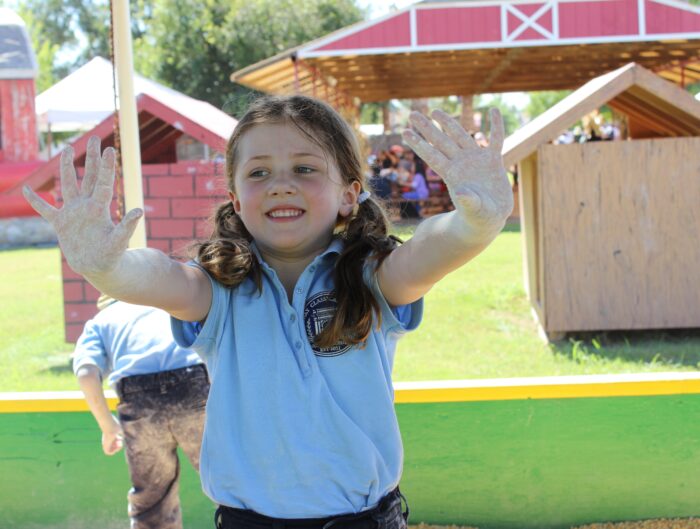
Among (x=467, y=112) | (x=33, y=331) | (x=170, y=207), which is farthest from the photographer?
(x=467, y=112)

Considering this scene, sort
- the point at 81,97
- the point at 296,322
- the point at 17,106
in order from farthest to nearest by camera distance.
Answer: the point at 17,106 < the point at 81,97 < the point at 296,322

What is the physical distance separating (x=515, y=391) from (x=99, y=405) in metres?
1.42

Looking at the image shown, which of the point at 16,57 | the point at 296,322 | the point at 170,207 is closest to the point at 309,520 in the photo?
the point at 296,322

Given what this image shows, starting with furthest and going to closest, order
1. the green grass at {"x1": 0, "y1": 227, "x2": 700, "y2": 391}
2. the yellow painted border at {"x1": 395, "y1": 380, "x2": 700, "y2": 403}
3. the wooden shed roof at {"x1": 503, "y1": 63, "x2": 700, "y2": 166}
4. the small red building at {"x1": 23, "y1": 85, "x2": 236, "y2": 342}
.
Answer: the small red building at {"x1": 23, "y1": 85, "x2": 236, "y2": 342}
the wooden shed roof at {"x1": 503, "y1": 63, "x2": 700, "y2": 166}
the green grass at {"x1": 0, "y1": 227, "x2": 700, "y2": 391}
the yellow painted border at {"x1": 395, "y1": 380, "x2": 700, "y2": 403}

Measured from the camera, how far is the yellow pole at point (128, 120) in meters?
3.25

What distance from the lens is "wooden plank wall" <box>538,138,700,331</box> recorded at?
5.79 meters

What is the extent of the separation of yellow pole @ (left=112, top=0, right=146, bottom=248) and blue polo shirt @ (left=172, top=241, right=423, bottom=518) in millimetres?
1661

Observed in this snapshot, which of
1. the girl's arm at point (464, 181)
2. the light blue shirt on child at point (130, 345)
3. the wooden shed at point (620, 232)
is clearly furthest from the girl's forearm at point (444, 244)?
the wooden shed at point (620, 232)

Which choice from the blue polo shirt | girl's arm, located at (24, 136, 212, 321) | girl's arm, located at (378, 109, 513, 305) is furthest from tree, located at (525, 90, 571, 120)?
girl's arm, located at (24, 136, 212, 321)

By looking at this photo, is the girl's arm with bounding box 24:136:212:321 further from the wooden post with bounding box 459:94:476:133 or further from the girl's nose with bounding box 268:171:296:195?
the wooden post with bounding box 459:94:476:133

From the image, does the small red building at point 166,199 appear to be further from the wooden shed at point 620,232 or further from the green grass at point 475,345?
the wooden shed at point 620,232

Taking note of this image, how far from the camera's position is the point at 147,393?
104 inches

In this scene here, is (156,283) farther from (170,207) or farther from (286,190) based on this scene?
(170,207)

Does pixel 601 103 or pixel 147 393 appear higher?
pixel 601 103
